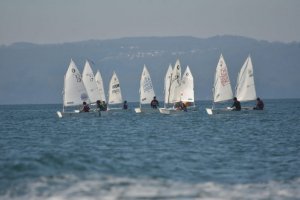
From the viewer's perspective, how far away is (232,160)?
33188 mm

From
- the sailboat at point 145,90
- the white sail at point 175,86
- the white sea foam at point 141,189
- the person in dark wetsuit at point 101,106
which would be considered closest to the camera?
the white sea foam at point 141,189

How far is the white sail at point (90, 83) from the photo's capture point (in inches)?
3469

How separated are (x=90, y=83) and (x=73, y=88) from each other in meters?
8.33

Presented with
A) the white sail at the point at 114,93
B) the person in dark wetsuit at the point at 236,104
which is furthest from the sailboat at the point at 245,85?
the white sail at the point at 114,93

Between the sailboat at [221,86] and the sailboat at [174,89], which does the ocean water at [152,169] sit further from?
the sailboat at [174,89]

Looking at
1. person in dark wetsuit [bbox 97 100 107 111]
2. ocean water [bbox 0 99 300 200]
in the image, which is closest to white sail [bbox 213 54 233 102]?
person in dark wetsuit [bbox 97 100 107 111]

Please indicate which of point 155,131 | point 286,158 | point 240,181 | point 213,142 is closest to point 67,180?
point 240,181

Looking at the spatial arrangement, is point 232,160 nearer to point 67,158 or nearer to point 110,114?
point 67,158

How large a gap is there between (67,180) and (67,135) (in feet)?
93.8

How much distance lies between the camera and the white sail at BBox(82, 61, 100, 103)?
8812 centimetres

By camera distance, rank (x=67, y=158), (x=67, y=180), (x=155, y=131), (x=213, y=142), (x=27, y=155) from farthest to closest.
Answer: (x=155, y=131) < (x=213, y=142) < (x=27, y=155) < (x=67, y=158) < (x=67, y=180)

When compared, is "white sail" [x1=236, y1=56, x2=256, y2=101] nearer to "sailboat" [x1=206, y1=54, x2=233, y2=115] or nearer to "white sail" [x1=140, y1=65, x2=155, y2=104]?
"sailboat" [x1=206, y1=54, x2=233, y2=115]

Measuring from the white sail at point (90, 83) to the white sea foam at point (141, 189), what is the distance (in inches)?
Answer: 2448

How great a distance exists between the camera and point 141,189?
945 inches
